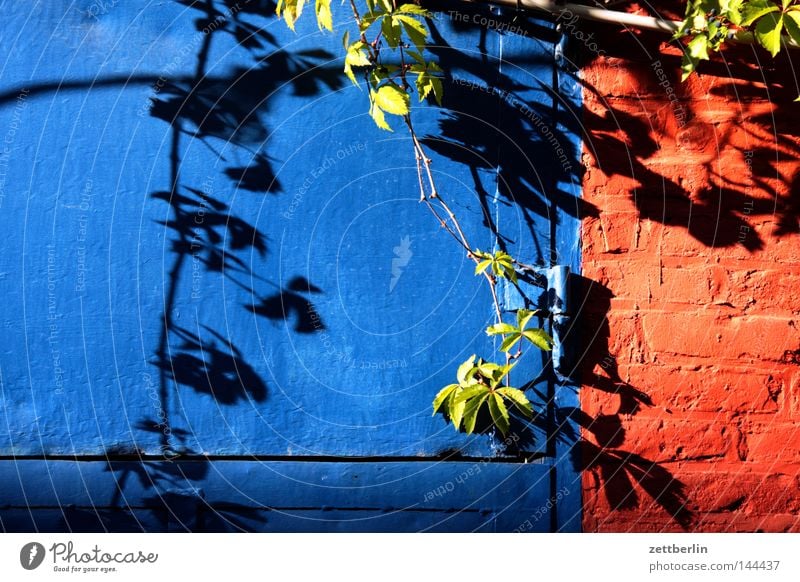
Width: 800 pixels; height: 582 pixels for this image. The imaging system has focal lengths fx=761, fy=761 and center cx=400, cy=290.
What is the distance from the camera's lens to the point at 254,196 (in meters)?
2.60

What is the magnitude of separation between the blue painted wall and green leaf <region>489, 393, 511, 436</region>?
157 millimetres

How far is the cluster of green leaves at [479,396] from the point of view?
2410 mm

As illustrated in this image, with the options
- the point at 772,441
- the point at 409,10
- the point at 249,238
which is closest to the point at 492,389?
the point at 249,238

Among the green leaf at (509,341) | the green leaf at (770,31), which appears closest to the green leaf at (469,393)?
the green leaf at (509,341)

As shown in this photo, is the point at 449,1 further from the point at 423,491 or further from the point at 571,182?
the point at 423,491

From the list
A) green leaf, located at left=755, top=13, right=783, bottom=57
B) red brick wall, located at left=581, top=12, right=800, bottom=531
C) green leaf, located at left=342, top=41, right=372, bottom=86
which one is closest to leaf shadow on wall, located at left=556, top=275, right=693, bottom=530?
red brick wall, located at left=581, top=12, right=800, bottom=531

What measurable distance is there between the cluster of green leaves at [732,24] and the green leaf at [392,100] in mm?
911

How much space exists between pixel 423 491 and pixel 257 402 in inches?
25.7

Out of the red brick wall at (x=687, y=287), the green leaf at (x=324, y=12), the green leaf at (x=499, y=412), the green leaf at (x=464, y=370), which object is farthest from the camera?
the red brick wall at (x=687, y=287)

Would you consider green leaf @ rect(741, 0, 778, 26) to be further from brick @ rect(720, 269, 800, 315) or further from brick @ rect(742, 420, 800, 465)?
brick @ rect(742, 420, 800, 465)

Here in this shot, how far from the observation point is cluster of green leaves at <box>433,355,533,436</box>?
7.91 ft

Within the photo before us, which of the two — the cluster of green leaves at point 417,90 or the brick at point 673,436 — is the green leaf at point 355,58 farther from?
the brick at point 673,436

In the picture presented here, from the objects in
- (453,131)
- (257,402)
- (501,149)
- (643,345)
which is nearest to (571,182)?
(501,149)

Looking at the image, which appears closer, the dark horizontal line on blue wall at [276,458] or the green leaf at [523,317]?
the green leaf at [523,317]
